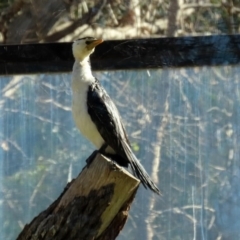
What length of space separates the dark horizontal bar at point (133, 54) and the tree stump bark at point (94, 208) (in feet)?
2.17

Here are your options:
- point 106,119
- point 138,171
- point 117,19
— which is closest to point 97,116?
point 106,119

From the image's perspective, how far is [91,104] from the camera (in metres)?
1.97

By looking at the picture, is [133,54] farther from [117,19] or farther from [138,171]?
[138,171]

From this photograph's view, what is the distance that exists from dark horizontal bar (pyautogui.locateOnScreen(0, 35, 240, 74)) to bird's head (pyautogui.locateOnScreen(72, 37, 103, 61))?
106 millimetres

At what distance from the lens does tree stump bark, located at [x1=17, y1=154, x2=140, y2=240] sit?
1482 mm

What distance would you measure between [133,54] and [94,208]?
75 centimetres

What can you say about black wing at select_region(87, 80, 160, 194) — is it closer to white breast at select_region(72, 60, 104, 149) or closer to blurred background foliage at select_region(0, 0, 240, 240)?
white breast at select_region(72, 60, 104, 149)

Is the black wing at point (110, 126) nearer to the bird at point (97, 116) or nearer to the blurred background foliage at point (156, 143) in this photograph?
the bird at point (97, 116)

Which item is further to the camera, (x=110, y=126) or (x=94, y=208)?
(x=110, y=126)

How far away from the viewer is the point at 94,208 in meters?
1.49

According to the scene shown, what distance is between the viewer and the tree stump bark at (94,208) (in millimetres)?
1482

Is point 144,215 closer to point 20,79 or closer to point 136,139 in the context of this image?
point 136,139

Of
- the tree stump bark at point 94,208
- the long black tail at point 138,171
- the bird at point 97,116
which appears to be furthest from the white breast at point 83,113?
the tree stump bark at point 94,208

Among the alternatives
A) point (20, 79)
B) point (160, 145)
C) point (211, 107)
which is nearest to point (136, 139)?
point (160, 145)
